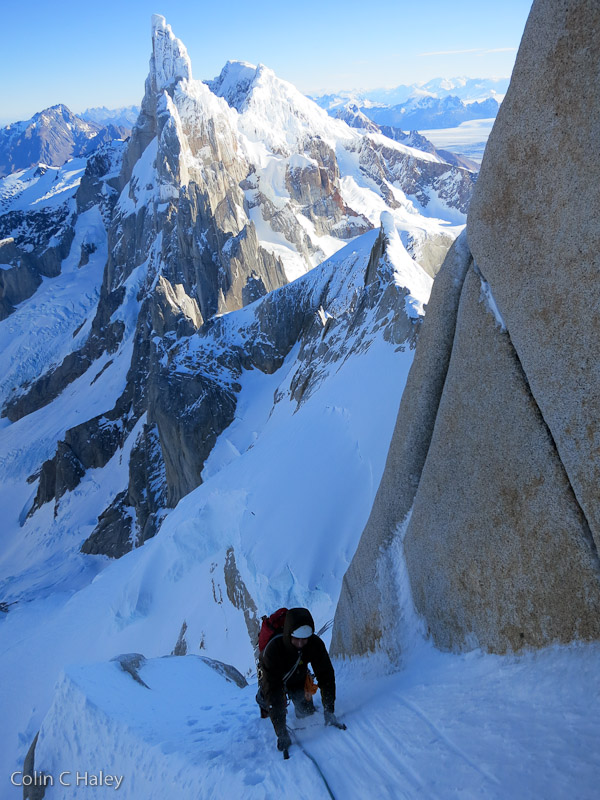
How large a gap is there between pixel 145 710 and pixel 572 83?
930cm

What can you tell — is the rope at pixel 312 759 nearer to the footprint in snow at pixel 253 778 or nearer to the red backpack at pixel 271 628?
the footprint in snow at pixel 253 778

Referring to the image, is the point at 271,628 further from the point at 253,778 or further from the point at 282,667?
the point at 253,778

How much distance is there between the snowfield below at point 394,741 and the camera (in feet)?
12.6

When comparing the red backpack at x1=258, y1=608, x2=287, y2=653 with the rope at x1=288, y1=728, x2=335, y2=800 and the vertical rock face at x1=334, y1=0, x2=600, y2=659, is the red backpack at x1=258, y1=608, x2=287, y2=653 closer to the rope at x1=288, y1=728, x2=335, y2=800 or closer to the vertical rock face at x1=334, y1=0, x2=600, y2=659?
the rope at x1=288, y1=728, x2=335, y2=800

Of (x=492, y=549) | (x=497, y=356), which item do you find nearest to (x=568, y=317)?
(x=497, y=356)

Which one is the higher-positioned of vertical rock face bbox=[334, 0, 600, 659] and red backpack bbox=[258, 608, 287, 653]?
vertical rock face bbox=[334, 0, 600, 659]

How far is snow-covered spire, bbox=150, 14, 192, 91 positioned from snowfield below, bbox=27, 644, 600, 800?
97983 mm

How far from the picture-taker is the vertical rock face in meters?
4.05

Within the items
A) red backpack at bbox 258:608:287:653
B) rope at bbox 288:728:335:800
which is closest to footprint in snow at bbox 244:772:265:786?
rope at bbox 288:728:335:800

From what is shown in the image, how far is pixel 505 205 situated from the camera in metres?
4.91

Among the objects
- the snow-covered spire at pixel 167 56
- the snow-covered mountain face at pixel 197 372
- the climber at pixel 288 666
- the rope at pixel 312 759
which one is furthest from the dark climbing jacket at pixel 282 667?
the snow-covered spire at pixel 167 56

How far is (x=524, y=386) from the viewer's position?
4.83 metres

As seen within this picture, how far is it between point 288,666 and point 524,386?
3.56m

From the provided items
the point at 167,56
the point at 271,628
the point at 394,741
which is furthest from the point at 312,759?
the point at 167,56
